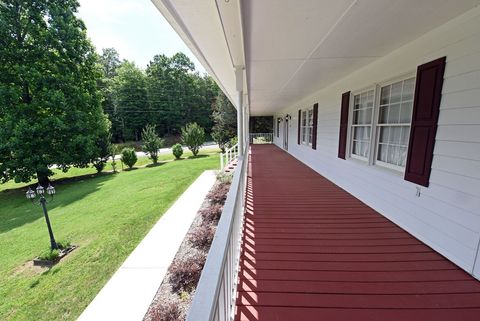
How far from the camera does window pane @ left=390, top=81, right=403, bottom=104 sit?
3.03 m

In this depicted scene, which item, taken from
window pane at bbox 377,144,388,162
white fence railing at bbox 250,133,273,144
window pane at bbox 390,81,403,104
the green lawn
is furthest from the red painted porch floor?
white fence railing at bbox 250,133,273,144

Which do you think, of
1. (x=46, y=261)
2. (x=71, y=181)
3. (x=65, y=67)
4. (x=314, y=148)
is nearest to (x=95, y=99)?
(x=65, y=67)

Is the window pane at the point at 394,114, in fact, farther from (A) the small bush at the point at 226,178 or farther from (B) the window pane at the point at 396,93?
(A) the small bush at the point at 226,178

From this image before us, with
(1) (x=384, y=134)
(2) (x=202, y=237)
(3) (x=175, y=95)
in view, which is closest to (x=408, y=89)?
(1) (x=384, y=134)

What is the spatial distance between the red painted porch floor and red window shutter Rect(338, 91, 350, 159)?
4.88ft

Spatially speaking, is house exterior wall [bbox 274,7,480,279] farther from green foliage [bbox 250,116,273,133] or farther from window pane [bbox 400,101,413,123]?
green foliage [bbox 250,116,273,133]

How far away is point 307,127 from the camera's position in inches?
306

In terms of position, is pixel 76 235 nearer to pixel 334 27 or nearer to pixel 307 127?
pixel 307 127

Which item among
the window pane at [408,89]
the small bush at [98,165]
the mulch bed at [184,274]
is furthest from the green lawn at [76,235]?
the window pane at [408,89]

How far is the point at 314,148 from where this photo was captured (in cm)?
659

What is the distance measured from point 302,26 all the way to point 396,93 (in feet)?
6.35

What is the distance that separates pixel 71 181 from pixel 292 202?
1566 centimetres

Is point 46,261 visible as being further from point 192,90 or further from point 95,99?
point 192,90

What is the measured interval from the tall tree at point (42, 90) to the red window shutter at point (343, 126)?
14.4 metres
